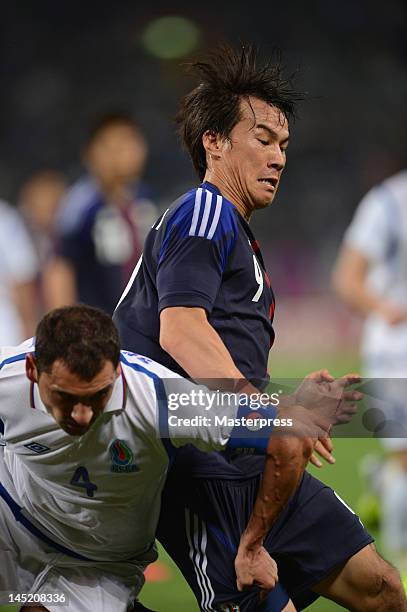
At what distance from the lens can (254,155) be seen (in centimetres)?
363

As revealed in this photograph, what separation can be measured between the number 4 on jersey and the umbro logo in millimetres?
114

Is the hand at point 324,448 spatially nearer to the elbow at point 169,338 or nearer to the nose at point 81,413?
the elbow at point 169,338

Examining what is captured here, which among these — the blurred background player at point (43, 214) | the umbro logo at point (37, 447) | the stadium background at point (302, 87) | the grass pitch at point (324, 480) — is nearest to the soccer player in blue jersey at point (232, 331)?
the umbro logo at point (37, 447)

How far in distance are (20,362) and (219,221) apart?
28.3 inches

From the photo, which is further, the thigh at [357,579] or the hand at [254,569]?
the thigh at [357,579]

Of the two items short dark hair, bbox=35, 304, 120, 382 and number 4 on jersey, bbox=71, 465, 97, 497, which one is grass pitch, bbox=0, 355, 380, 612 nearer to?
number 4 on jersey, bbox=71, 465, 97, 497

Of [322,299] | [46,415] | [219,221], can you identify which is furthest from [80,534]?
[322,299]

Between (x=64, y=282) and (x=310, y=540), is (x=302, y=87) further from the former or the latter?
(x=310, y=540)

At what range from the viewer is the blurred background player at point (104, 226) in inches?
309

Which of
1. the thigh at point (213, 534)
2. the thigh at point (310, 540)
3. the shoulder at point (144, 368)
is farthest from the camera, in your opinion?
the thigh at point (310, 540)

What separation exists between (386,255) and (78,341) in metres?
3.77

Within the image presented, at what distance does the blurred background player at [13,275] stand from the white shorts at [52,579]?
4.74 m

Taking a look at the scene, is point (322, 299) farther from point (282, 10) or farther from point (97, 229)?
point (97, 229)

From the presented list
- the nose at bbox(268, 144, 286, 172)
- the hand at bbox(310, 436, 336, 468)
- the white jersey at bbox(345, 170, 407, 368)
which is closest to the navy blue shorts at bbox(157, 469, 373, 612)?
the hand at bbox(310, 436, 336, 468)
